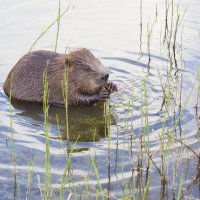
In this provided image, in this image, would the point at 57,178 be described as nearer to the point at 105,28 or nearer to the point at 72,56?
the point at 72,56

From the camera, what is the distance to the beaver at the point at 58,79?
5.31 metres

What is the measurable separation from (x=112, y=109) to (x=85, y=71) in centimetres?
45

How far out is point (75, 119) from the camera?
5.03 meters

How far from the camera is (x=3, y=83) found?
573 centimetres

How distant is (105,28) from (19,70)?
2179 mm

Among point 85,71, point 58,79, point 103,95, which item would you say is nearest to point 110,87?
point 103,95

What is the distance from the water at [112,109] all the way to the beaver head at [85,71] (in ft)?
0.70

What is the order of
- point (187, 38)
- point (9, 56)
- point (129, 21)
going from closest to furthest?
point (9, 56)
point (187, 38)
point (129, 21)

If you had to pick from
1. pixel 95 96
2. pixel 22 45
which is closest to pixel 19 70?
pixel 95 96

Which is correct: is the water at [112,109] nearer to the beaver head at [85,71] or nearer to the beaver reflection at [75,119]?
the beaver reflection at [75,119]

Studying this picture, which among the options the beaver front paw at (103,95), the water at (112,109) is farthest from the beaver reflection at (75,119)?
the beaver front paw at (103,95)

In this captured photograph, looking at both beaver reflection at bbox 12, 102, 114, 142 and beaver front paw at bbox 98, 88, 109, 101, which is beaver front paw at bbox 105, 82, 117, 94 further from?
beaver reflection at bbox 12, 102, 114, 142

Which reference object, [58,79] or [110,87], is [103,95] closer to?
[110,87]

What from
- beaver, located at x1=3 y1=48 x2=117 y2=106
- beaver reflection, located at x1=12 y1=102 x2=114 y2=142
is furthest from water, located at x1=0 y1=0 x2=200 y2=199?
beaver, located at x1=3 y1=48 x2=117 y2=106
